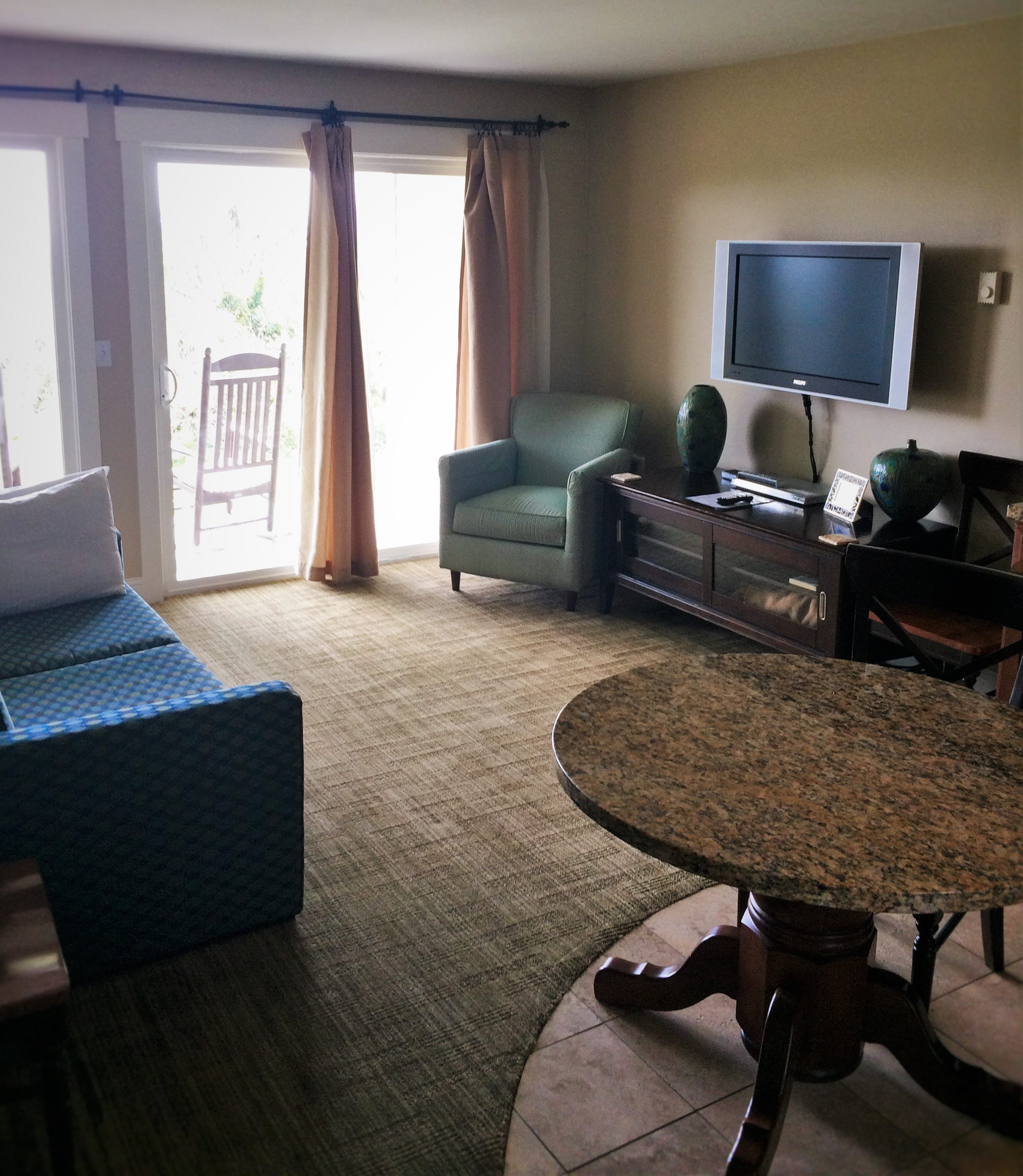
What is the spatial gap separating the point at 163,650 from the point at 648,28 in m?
2.64

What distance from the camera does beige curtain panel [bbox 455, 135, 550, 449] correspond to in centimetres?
529

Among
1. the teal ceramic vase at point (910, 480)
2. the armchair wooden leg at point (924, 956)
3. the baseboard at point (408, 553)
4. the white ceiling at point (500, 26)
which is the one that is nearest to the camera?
the armchair wooden leg at point (924, 956)

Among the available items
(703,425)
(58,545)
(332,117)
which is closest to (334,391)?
(332,117)

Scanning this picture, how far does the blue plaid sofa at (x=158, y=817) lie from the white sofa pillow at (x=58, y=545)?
2.43ft

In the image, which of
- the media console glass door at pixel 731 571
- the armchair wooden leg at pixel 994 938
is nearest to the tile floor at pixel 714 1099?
the armchair wooden leg at pixel 994 938

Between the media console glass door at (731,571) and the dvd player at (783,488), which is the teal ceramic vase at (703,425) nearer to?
the dvd player at (783,488)

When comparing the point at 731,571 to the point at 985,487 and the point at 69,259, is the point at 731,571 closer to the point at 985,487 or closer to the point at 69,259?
the point at 985,487

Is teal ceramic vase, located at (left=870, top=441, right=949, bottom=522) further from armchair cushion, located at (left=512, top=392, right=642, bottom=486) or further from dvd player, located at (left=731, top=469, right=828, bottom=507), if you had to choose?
armchair cushion, located at (left=512, top=392, right=642, bottom=486)

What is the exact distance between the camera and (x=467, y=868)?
290 cm

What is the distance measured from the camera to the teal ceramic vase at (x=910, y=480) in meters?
3.86

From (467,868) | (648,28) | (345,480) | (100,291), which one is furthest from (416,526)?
(467,868)

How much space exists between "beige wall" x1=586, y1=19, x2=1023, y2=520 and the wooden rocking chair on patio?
5.42ft

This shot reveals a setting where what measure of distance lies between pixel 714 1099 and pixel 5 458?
12.6 ft

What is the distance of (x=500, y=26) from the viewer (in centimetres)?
394
